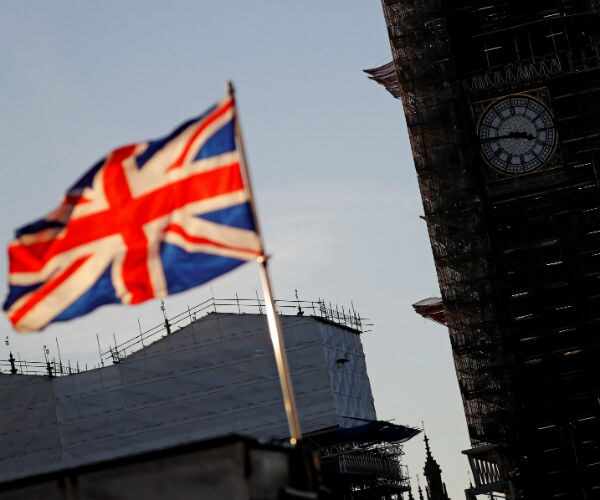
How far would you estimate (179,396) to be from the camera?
3994 inches

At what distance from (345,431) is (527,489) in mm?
22782

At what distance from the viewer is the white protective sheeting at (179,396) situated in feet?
327

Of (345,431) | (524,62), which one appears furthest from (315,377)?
(524,62)

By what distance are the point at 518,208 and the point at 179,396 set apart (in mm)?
30882

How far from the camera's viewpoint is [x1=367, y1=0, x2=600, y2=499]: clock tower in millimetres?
78250

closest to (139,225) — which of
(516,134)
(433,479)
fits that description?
(516,134)

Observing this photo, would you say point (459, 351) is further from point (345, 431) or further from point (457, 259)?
point (345, 431)

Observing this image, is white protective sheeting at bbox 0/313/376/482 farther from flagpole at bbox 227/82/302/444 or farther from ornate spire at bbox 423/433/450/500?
flagpole at bbox 227/82/302/444

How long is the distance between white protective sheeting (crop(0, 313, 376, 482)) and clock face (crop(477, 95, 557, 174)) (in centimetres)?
2350

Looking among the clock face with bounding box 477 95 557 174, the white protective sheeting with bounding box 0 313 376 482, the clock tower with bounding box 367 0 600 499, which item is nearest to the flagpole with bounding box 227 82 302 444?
the clock tower with bounding box 367 0 600 499

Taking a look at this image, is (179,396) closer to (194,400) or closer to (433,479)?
(194,400)

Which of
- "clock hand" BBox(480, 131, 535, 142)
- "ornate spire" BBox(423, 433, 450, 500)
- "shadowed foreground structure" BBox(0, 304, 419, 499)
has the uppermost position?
"clock hand" BBox(480, 131, 535, 142)

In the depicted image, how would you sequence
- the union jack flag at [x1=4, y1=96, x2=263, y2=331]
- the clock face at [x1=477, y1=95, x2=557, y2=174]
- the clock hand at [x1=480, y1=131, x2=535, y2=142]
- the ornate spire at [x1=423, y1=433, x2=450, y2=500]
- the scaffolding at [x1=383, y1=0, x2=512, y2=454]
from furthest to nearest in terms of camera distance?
1. the ornate spire at [x1=423, y1=433, x2=450, y2=500]
2. the clock hand at [x1=480, y1=131, x2=535, y2=142]
3. the clock face at [x1=477, y1=95, x2=557, y2=174]
4. the scaffolding at [x1=383, y1=0, x2=512, y2=454]
5. the union jack flag at [x1=4, y1=96, x2=263, y2=331]

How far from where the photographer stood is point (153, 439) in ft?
333
